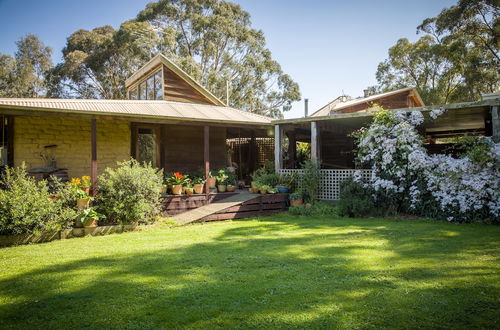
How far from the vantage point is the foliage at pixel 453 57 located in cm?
2153

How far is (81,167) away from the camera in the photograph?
10.2 metres

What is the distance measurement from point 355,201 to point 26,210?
7.74 m

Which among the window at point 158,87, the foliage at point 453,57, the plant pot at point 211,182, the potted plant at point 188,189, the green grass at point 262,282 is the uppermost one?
the foliage at point 453,57

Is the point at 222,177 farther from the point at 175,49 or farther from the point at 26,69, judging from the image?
the point at 26,69

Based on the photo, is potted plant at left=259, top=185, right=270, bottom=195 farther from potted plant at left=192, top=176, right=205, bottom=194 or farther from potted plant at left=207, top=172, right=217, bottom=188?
potted plant at left=192, top=176, right=205, bottom=194

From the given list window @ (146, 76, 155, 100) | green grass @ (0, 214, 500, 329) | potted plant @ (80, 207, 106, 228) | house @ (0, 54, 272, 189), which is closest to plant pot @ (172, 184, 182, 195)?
house @ (0, 54, 272, 189)

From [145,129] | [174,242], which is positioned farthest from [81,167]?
[174,242]

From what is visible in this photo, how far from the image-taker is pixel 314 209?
922 centimetres

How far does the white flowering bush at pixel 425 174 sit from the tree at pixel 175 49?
18.6 m

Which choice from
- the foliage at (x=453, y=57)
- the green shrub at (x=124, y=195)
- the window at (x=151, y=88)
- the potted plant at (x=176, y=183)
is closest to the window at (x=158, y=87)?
the window at (x=151, y=88)

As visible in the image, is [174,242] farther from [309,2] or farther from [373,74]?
[373,74]

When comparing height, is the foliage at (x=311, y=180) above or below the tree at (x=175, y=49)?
below

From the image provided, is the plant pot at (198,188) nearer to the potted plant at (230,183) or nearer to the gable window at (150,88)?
the potted plant at (230,183)

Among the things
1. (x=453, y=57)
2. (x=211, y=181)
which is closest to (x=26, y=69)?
(x=211, y=181)
